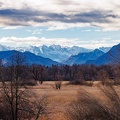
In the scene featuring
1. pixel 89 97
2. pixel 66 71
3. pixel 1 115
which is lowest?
pixel 66 71

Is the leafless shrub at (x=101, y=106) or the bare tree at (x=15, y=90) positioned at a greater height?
the leafless shrub at (x=101, y=106)

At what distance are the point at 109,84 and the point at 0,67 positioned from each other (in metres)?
18.6

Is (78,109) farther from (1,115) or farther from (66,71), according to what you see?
(66,71)

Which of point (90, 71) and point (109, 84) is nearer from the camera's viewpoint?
point (109, 84)

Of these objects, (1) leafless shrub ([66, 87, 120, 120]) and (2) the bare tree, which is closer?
(1) leafless shrub ([66, 87, 120, 120])

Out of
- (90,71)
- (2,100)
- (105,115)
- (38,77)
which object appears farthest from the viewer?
(90,71)

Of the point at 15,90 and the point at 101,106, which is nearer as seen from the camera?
the point at 101,106

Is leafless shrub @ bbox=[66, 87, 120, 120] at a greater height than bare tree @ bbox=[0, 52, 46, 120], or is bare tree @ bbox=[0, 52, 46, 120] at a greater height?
leafless shrub @ bbox=[66, 87, 120, 120]

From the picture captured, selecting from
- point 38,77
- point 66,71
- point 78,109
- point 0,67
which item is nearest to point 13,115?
point 0,67

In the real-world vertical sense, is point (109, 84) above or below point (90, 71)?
above

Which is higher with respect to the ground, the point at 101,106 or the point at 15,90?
the point at 101,106

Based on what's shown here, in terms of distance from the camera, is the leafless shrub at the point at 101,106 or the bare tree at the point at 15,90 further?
the bare tree at the point at 15,90

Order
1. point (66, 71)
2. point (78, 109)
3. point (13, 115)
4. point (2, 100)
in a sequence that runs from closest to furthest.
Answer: point (78, 109)
point (13, 115)
point (2, 100)
point (66, 71)

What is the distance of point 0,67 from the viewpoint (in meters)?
29.7
